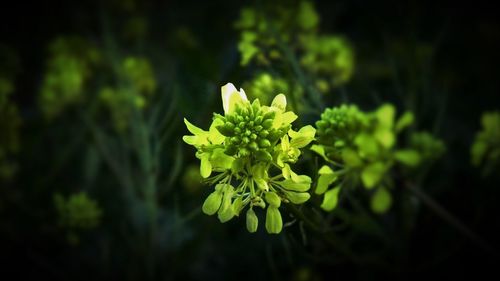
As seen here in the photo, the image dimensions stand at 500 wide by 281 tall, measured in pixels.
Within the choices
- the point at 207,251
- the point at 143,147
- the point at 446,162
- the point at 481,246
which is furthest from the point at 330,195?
the point at 446,162

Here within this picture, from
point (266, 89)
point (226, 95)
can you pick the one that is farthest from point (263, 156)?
point (266, 89)

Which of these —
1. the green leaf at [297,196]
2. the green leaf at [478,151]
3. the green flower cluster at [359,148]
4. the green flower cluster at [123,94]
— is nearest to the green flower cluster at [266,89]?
the green flower cluster at [359,148]

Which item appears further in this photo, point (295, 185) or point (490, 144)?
point (490, 144)

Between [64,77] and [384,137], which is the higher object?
[64,77]

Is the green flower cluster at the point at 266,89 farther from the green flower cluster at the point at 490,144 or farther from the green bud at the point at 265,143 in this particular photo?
the green flower cluster at the point at 490,144

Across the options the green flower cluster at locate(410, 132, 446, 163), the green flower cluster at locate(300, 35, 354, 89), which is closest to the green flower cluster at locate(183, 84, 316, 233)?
the green flower cluster at locate(410, 132, 446, 163)

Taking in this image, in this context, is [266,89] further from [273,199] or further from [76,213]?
[76,213]

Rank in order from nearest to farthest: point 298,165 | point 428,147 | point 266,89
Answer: point 298,165 → point 266,89 → point 428,147

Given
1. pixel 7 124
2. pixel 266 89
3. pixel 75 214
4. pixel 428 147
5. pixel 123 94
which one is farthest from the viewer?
pixel 123 94
